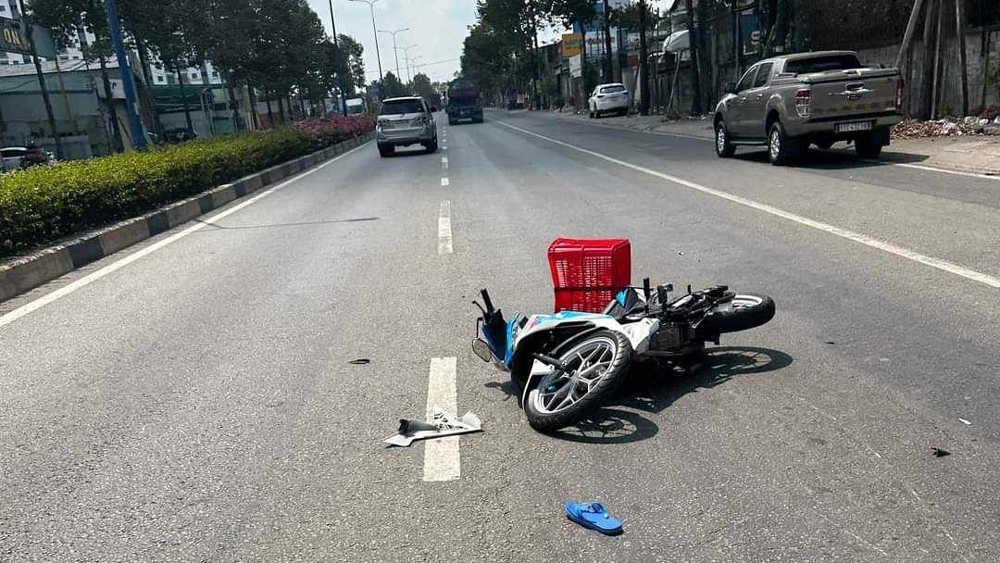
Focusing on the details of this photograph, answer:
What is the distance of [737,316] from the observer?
452 centimetres

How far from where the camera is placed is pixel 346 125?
A: 124ft

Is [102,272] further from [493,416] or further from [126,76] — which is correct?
[126,76]

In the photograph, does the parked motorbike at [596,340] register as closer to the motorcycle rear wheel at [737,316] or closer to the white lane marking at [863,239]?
the motorcycle rear wheel at [737,316]

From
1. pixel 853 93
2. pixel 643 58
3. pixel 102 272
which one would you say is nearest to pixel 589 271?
pixel 102 272

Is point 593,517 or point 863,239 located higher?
point 593,517

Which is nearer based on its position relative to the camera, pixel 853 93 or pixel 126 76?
pixel 853 93

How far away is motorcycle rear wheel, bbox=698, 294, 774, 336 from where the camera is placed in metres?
4.48

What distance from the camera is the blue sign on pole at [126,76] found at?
51.3 ft

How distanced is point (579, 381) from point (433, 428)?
0.75 meters

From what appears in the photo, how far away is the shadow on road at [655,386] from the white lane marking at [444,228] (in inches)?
173

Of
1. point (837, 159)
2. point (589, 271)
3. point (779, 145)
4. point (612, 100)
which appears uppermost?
point (589, 271)

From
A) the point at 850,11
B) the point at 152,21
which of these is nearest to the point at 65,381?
the point at 850,11

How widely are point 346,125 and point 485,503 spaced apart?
36384 mm

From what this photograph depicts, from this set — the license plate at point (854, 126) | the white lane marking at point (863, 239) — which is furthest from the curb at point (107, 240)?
the license plate at point (854, 126)
